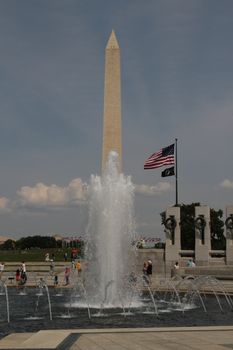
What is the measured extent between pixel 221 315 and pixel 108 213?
23.3 feet

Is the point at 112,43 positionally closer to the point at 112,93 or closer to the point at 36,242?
the point at 112,93

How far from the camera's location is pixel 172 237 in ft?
124

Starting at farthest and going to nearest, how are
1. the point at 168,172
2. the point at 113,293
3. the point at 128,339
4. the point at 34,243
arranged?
the point at 34,243
the point at 168,172
the point at 113,293
the point at 128,339

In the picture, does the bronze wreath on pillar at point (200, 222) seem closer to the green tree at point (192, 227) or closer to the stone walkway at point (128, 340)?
the stone walkway at point (128, 340)

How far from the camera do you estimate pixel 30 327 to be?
15000 mm

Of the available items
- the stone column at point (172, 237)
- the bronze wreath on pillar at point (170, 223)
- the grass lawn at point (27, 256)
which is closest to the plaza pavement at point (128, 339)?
the stone column at point (172, 237)

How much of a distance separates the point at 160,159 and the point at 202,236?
22.0ft

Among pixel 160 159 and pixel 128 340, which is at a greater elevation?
pixel 160 159

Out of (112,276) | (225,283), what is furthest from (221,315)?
(225,283)

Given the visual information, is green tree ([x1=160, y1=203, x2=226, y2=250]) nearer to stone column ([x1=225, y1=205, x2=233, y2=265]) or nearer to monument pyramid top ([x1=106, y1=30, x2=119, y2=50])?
stone column ([x1=225, y1=205, x2=233, y2=265])

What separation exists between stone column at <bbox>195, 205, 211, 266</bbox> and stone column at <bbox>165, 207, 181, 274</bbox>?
1320 millimetres

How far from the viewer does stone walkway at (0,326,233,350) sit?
31.9ft

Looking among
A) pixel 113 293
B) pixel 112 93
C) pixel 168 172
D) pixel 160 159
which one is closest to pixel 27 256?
pixel 168 172

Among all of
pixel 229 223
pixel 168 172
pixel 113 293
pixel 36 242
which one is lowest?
pixel 113 293
